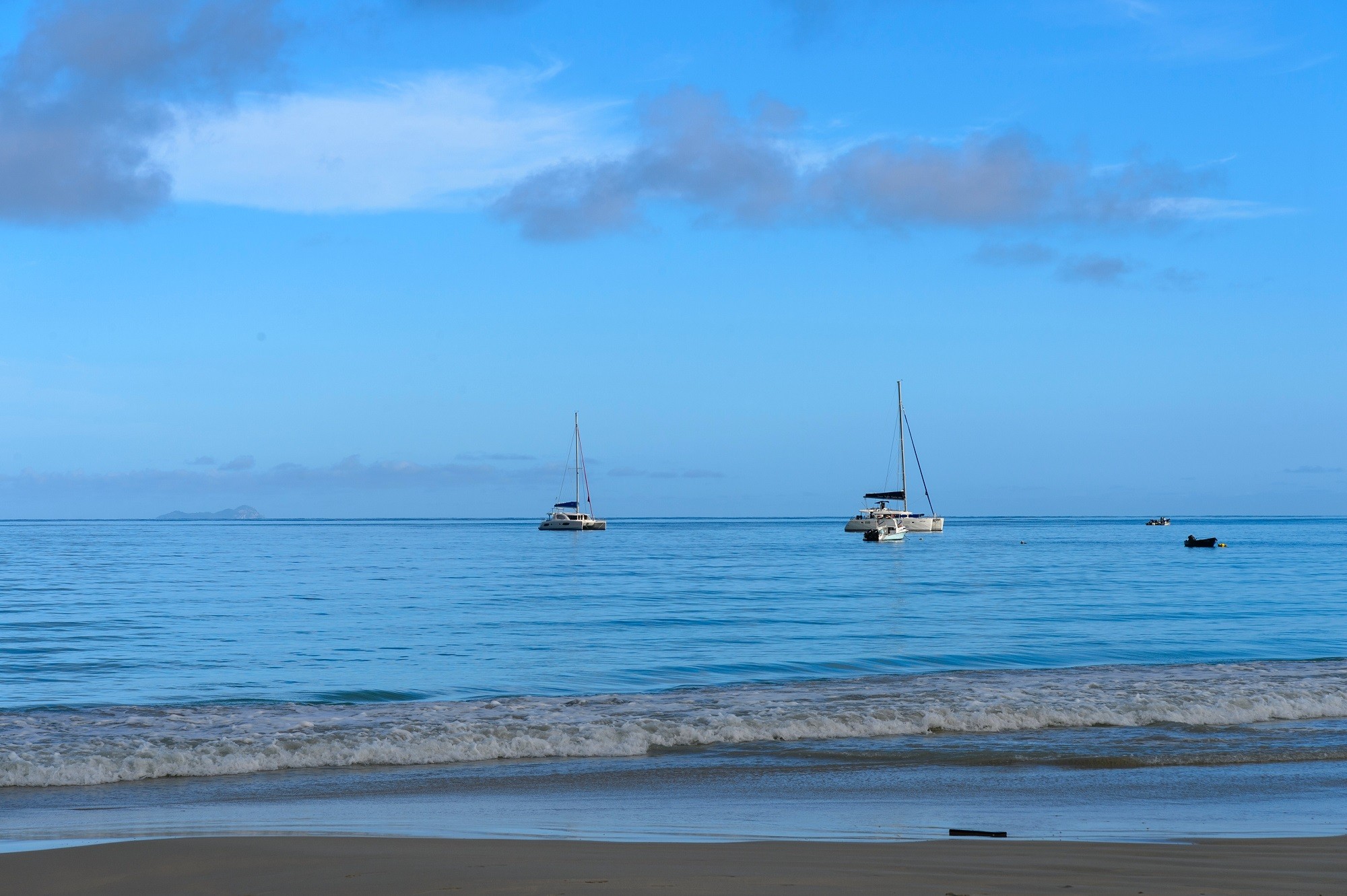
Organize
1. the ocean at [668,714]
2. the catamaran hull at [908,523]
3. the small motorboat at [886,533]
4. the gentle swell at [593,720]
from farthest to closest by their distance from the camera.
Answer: the catamaran hull at [908,523] < the small motorboat at [886,533] < the gentle swell at [593,720] < the ocean at [668,714]

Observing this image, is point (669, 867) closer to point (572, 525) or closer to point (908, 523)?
point (908, 523)

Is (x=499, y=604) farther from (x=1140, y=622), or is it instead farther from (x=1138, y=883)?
(x=1138, y=883)

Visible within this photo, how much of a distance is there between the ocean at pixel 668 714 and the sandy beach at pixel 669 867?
0.89 metres

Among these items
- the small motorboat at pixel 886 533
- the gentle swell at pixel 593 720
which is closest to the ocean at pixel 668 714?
the gentle swell at pixel 593 720

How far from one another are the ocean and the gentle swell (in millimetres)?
69

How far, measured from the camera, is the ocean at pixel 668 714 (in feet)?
34.5

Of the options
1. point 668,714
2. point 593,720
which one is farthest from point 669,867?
point 668,714

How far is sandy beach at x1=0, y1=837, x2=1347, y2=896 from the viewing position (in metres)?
7.07

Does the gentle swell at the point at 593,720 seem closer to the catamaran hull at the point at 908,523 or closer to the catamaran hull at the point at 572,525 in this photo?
the catamaran hull at the point at 908,523

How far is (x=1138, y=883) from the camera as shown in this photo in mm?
7152

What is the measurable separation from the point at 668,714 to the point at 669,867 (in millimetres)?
8742

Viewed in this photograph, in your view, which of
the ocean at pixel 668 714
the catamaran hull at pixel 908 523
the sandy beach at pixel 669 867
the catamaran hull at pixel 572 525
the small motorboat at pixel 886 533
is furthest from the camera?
the catamaran hull at pixel 572 525

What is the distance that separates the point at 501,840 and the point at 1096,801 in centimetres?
632

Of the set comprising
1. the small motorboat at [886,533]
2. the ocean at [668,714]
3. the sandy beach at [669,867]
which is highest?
the sandy beach at [669,867]
